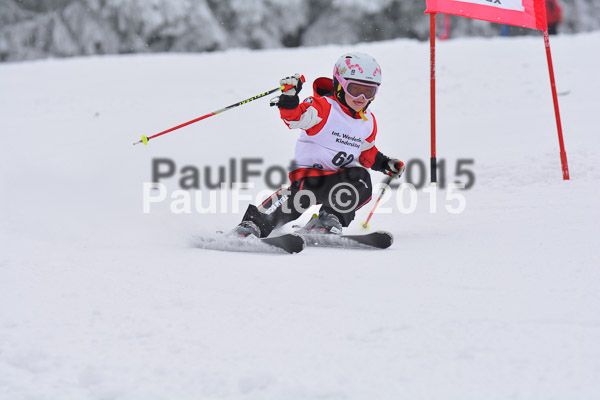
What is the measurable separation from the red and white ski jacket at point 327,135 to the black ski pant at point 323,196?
0.06 meters

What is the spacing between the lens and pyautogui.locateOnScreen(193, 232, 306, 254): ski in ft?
12.4

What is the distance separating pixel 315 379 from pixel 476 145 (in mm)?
6540

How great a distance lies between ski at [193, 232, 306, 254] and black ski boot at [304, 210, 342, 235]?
0.65m

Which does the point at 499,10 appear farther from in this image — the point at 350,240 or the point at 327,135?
the point at 350,240

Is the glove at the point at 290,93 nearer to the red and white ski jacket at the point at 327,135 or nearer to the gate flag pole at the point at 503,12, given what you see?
the red and white ski jacket at the point at 327,135

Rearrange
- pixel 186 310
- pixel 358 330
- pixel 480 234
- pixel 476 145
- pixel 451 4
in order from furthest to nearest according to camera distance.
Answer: pixel 476 145
pixel 451 4
pixel 480 234
pixel 186 310
pixel 358 330

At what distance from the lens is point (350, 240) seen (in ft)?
13.8

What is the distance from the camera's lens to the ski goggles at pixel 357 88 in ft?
14.6

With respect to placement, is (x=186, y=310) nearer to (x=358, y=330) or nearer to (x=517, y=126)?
(x=358, y=330)

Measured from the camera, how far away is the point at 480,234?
4.26 m

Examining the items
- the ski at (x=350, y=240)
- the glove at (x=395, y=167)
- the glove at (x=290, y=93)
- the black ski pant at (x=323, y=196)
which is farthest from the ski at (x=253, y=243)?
A: the glove at (x=395, y=167)

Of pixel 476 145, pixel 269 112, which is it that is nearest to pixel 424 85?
pixel 269 112

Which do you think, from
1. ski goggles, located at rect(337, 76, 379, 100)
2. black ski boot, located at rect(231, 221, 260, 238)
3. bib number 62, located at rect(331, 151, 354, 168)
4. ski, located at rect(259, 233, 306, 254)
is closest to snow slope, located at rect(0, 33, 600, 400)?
ski, located at rect(259, 233, 306, 254)

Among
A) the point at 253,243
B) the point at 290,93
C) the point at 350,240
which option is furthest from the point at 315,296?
the point at 290,93
